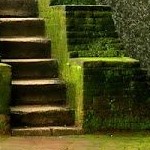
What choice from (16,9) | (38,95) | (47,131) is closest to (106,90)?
(47,131)

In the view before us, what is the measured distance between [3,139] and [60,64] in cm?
200

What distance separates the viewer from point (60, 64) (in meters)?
8.48

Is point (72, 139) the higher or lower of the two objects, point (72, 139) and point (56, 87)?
the lower

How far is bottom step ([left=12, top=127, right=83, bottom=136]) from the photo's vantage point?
7.09 m

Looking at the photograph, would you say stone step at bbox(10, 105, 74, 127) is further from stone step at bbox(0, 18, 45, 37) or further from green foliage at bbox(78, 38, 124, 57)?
stone step at bbox(0, 18, 45, 37)

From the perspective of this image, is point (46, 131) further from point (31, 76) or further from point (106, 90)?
point (31, 76)

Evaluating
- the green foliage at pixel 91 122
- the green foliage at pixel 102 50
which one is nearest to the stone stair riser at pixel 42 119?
the green foliage at pixel 91 122

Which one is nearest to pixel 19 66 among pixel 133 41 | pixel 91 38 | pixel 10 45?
pixel 10 45

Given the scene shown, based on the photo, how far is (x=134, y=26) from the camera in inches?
311

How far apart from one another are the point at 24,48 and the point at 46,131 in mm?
2120

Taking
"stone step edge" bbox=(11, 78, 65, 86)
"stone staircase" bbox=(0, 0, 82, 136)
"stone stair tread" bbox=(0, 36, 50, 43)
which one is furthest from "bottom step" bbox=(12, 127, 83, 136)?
"stone stair tread" bbox=(0, 36, 50, 43)

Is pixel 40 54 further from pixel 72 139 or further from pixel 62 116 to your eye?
pixel 72 139

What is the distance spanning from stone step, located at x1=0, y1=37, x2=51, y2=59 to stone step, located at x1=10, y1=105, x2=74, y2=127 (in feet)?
4.80

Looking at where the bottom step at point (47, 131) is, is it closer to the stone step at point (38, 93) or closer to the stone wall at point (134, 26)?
the stone step at point (38, 93)
